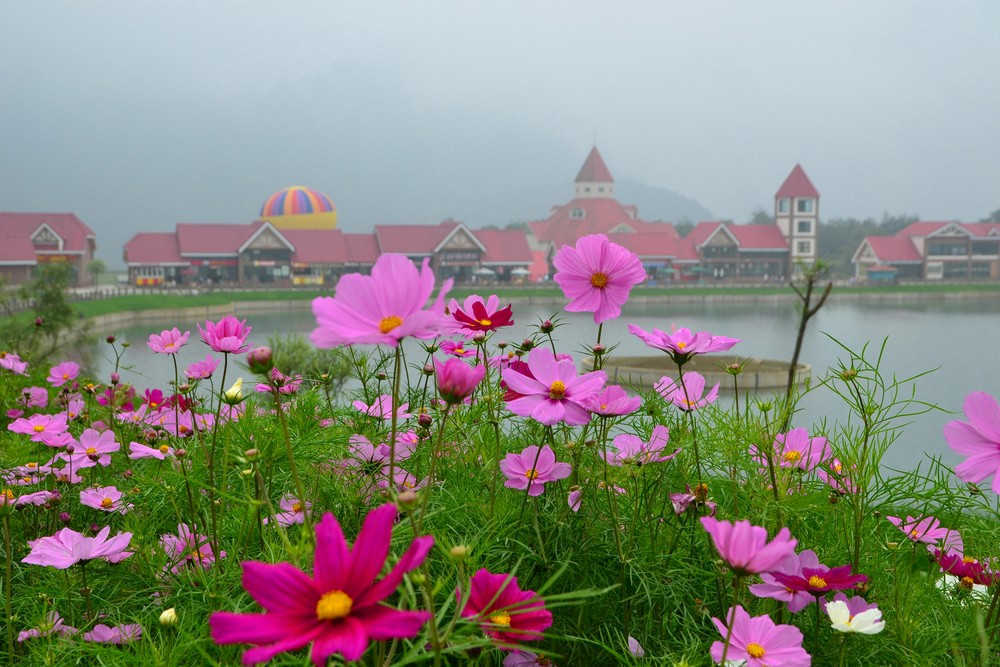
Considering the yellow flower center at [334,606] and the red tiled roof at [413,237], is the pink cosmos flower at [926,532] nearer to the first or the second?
the yellow flower center at [334,606]

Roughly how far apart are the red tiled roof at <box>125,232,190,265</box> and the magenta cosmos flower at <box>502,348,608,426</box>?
34.0 metres

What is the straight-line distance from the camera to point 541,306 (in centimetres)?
3072

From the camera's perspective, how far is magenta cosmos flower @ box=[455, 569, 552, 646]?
553 mm

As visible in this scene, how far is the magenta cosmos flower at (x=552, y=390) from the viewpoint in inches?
28.5

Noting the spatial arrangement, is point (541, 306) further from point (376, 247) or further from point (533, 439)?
point (533, 439)

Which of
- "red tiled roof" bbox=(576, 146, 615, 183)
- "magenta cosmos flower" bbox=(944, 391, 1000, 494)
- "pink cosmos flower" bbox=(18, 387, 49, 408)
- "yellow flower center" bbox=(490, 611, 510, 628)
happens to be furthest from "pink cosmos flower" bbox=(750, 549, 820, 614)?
"red tiled roof" bbox=(576, 146, 615, 183)

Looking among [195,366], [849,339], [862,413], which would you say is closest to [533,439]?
[862,413]

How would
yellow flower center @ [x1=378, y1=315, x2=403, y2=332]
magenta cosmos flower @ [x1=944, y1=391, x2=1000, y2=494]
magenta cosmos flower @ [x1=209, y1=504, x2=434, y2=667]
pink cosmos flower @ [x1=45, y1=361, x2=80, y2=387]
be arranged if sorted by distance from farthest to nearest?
pink cosmos flower @ [x1=45, y1=361, x2=80, y2=387] → magenta cosmos flower @ [x1=944, y1=391, x2=1000, y2=494] → yellow flower center @ [x1=378, y1=315, x2=403, y2=332] → magenta cosmos flower @ [x1=209, y1=504, x2=434, y2=667]

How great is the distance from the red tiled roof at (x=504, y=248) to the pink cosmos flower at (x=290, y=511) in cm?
3398

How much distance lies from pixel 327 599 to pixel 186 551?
21.7 inches

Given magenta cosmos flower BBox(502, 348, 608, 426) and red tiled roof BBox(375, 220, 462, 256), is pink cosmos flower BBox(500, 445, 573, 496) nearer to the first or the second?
magenta cosmos flower BBox(502, 348, 608, 426)

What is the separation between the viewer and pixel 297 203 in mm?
44375

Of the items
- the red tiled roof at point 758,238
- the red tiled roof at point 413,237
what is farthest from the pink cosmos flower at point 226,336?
the red tiled roof at point 758,238

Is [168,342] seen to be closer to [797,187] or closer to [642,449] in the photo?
[642,449]
